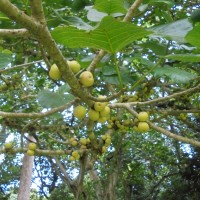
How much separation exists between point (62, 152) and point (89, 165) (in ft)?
5.00

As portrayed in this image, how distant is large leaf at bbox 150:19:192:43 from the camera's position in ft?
3.26

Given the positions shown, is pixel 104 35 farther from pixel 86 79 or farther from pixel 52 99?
pixel 52 99

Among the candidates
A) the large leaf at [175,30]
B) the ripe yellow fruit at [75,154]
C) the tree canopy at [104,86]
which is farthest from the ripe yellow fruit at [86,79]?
the ripe yellow fruit at [75,154]

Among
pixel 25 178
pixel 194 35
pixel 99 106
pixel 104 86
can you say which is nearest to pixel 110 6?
pixel 194 35

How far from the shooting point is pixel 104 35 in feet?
2.85

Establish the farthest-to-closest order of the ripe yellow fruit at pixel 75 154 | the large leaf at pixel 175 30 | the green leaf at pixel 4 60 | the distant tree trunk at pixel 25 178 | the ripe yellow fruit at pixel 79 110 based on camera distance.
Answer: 1. the distant tree trunk at pixel 25 178
2. the ripe yellow fruit at pixel 75 154
3. the ripe yellow fruit at pixel 79 110
4. the green leaf at pixel 4 60
5. the large leaf at pixel 175 30

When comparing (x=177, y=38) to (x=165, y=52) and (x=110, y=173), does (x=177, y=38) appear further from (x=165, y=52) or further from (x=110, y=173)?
(x=110, y=173)

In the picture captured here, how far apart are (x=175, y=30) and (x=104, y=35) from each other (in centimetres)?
30

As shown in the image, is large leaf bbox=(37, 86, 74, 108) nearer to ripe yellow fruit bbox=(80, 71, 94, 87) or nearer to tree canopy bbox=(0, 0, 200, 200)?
tree canopy bbox=(0, 0, 200, 200)

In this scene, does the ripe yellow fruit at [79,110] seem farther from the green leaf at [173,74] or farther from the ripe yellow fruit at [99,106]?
the green leaf at [173,74]

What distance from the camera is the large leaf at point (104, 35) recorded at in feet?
2.67

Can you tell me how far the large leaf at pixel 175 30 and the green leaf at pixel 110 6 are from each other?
0.13m

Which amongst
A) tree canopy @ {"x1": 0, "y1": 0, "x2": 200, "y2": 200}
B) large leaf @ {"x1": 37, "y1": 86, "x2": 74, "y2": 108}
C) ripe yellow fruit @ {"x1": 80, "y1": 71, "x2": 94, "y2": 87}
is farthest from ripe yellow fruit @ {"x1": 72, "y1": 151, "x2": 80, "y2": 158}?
ripe yellow fruit @ {"x1": 80, "y1": 71, "x2": 94, "y2": 87}

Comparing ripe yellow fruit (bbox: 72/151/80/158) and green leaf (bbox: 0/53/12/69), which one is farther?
ripe yellow fruit (bbox: 72/151/80/158)
